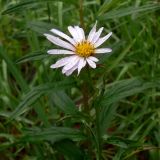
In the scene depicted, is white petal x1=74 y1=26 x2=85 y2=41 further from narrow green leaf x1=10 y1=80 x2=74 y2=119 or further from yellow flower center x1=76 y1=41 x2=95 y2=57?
narrow green leaf x1=10 y1=80 x2=74 y2=119

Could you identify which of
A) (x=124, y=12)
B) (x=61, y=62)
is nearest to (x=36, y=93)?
(x=61, y=62)

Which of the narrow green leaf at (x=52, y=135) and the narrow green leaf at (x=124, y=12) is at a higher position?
the narrow green leaf at (x=124, y=12)

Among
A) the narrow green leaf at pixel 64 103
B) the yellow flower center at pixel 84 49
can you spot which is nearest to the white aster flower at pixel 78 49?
the yellow flower center at pixel 84 49

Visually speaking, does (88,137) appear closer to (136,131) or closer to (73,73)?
(73,73)

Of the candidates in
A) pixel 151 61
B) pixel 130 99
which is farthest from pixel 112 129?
pixel 151 61

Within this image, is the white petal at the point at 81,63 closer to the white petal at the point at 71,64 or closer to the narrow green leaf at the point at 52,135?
the white petal at the point at 71,64

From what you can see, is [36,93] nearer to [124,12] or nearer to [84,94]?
[84,94]

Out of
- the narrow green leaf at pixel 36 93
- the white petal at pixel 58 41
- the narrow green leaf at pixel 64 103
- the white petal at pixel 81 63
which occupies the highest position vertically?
the white petal at pixel 58 41
